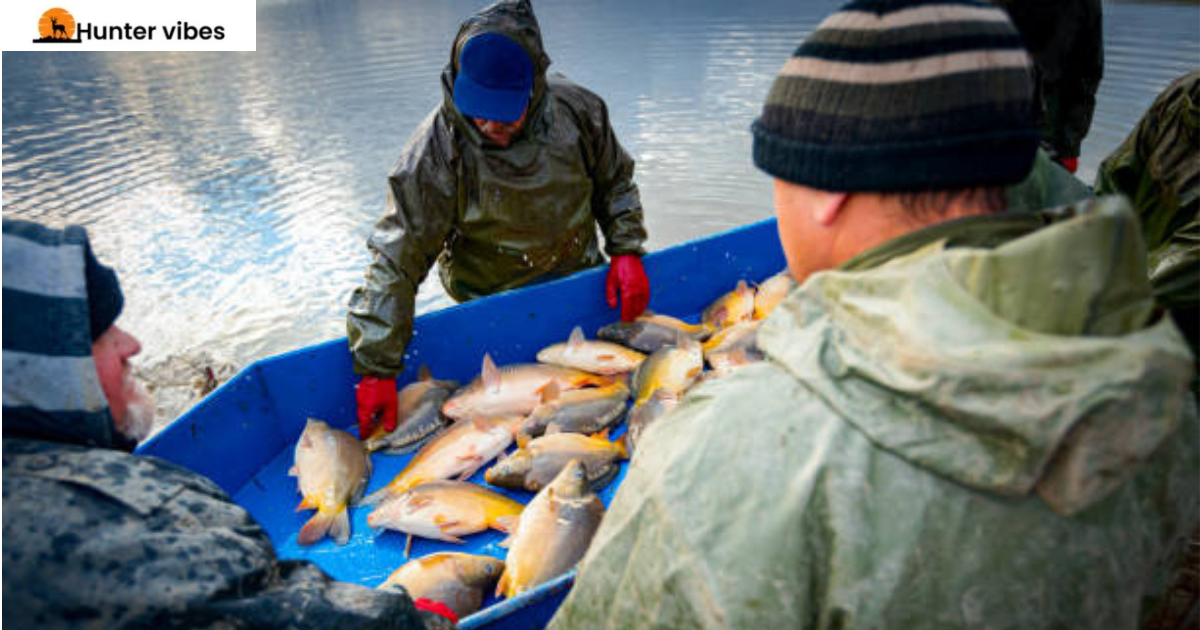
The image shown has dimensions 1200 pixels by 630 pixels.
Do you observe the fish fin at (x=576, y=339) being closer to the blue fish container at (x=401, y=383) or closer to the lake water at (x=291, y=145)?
the blue fish container at (x=401, y=383)

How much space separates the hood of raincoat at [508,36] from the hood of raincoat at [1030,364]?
2425 mm

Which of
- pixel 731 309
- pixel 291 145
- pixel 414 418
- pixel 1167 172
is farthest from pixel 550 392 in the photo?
pixel 291 145

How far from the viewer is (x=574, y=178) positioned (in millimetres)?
3283

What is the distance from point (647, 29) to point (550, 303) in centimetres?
1890

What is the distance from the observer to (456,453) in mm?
2725

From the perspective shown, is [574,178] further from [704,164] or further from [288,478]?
[704,164]

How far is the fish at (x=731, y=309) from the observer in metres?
3.59

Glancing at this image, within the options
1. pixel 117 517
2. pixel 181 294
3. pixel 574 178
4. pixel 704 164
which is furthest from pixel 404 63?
pixel 117 517

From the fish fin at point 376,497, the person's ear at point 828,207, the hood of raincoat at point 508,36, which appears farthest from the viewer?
the hood of raincoat at point 508,36

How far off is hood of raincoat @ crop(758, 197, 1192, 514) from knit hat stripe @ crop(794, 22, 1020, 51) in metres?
0.31

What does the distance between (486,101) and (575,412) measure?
136 centimetres

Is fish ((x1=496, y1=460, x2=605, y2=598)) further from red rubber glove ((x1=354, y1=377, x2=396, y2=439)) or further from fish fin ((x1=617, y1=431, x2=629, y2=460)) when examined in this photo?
red rubber glove ((x1=354, y1=377, x2=396, y2=439))

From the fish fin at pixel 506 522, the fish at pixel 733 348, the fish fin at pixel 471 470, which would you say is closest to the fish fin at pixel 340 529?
the fish fin at pixel 471 470

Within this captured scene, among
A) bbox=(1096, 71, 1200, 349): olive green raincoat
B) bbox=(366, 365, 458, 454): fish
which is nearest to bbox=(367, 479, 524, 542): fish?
bbox=(366, 365, 458, 454): fish
